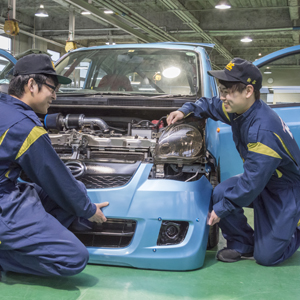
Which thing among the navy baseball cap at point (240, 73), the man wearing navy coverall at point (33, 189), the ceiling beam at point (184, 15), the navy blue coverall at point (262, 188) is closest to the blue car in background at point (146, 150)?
the navy blue coverall at point (262, 188)

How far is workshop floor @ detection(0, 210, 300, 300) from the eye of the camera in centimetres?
213

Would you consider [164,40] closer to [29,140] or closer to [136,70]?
[136,70]

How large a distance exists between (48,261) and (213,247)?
4.29 ft

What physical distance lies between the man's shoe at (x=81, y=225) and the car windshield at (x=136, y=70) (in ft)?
4.14

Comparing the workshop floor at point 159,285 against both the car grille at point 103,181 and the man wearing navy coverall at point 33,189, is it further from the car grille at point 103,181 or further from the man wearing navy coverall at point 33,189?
the car grille at point 103,181

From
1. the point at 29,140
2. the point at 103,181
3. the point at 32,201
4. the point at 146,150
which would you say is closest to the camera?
the point at 29,140

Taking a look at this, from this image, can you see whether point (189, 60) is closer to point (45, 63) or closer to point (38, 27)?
point (45, 63)

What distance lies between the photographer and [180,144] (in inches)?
105

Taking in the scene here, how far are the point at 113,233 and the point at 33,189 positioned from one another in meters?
0.55

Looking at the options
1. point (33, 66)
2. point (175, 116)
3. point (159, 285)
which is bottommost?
point (159, 285)

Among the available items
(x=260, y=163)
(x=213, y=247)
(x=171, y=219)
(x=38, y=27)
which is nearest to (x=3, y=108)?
(x=171, y=219)

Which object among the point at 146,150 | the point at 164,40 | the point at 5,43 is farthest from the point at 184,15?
the point at 146,150

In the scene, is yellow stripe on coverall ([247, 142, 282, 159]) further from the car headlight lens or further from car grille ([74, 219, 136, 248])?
car grille ([74, 219, 136, 248])

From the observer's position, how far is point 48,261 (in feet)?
7.25
